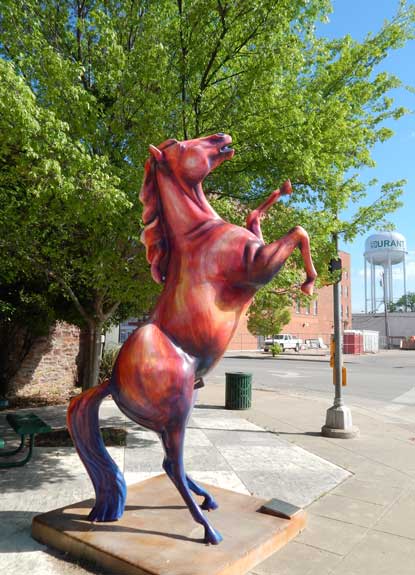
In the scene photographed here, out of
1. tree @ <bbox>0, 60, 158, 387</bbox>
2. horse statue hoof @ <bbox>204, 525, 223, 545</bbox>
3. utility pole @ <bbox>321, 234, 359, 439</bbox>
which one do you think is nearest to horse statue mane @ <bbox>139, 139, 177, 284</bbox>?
tree @ <bbox>0, 60, 158, 387</bbox>

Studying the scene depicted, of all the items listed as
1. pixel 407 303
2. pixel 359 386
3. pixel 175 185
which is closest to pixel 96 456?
pixel 175 185

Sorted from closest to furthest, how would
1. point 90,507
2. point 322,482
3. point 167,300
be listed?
1. point 167,300
2. point 90,507
3. point 322,482

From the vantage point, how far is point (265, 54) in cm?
649

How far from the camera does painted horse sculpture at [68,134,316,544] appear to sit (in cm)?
372

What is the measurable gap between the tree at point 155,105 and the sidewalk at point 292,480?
2245 millimetres

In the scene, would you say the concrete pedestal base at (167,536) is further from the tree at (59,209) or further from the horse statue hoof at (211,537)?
the tree at (59,209)

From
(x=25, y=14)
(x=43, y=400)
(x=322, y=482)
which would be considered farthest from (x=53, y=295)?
(x=322, y=482)

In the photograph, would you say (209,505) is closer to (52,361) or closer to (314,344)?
(52,361)

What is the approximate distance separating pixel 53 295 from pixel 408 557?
9.41 metres

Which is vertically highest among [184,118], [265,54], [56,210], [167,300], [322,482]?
[265,54]

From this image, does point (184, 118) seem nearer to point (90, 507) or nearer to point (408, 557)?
point (90, 507)

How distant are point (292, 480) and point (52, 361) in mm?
9518

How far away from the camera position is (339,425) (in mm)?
Result: 8750

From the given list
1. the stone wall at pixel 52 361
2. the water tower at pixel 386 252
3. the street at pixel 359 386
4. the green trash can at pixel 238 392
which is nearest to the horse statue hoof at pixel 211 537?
the street at pixel 359 386
